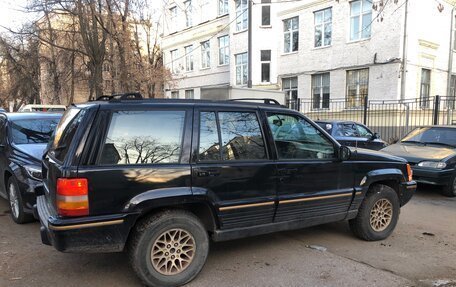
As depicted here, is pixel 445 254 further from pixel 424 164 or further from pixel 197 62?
pixel 197 62

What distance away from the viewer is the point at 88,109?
3.72 meters

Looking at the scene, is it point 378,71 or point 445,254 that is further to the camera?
point 378,71

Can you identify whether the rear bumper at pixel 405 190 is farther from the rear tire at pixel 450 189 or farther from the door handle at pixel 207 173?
the rear tire at pixel 450 189

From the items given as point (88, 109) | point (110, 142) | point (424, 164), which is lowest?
point (424, 164)

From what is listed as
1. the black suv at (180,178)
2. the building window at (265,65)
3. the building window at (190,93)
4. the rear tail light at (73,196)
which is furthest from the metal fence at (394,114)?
the rear tail light at (73,196)

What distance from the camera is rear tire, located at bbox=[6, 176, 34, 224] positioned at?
5.60m

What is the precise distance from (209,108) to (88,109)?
120cm

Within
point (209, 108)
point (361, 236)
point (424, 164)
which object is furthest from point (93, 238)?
point (424, 164)

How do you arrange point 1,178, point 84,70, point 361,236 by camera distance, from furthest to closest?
point 84,70
point 1,178
point 361,236

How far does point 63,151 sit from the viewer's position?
3.74 metres

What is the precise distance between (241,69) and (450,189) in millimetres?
19631

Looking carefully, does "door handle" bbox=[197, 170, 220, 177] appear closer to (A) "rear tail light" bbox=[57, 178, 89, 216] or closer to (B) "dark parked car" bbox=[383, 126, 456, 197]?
(A) "rear tail light" bbox=[57, 178, 89, 216]

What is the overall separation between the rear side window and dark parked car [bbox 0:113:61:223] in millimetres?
2179

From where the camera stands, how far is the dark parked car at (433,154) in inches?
320
